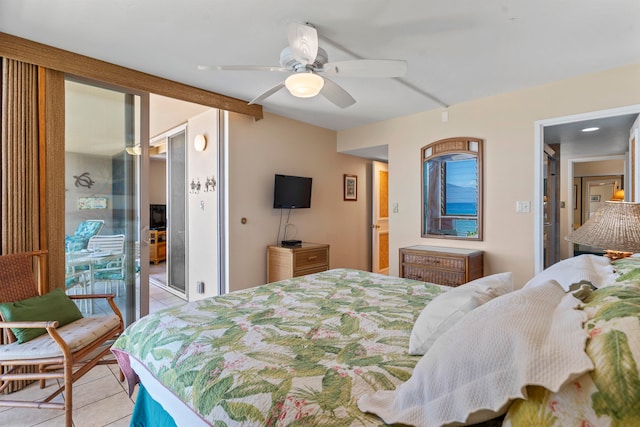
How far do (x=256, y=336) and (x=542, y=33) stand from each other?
260 centimetres

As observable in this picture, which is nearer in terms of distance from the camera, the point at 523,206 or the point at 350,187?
the point at 523,206

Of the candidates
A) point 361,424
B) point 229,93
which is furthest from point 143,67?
point 361,424

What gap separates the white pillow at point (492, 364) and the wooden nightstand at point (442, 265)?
8.01 ft

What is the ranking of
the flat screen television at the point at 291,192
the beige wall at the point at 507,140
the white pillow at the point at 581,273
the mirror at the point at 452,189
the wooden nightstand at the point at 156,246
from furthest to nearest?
the wooden nightstand at the point at 156,246 < the flat screen television at the point at 291,192 < the mirror at the point at 452,189 < the beige wall at the point at 507,140 < the white pillow at the point at 581,273

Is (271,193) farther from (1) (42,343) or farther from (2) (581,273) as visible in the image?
(2) (581,273)

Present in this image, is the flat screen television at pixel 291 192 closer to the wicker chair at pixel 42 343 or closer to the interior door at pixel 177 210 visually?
the interior door at pixel 177 210

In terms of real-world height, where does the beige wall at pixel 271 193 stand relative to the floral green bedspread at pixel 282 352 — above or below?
above

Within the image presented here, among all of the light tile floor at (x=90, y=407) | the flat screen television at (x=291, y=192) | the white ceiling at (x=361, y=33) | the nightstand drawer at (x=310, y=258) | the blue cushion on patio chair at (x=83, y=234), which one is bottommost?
the light tile floor at (x=90, y=407)

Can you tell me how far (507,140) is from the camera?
3.32 metres

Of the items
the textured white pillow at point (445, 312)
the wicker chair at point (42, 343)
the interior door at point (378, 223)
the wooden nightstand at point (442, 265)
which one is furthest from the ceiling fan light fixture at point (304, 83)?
the interior door at point (378, 223)

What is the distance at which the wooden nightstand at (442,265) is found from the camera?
10.6 feet

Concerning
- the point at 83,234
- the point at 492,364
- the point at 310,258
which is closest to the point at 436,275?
the point at 310,258

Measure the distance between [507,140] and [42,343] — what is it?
165 inches

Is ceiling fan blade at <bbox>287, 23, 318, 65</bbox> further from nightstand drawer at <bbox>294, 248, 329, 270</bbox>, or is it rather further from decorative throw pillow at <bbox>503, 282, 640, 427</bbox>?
nightstand drawer at <bbox>294, 248, 329, 270</bbox>
